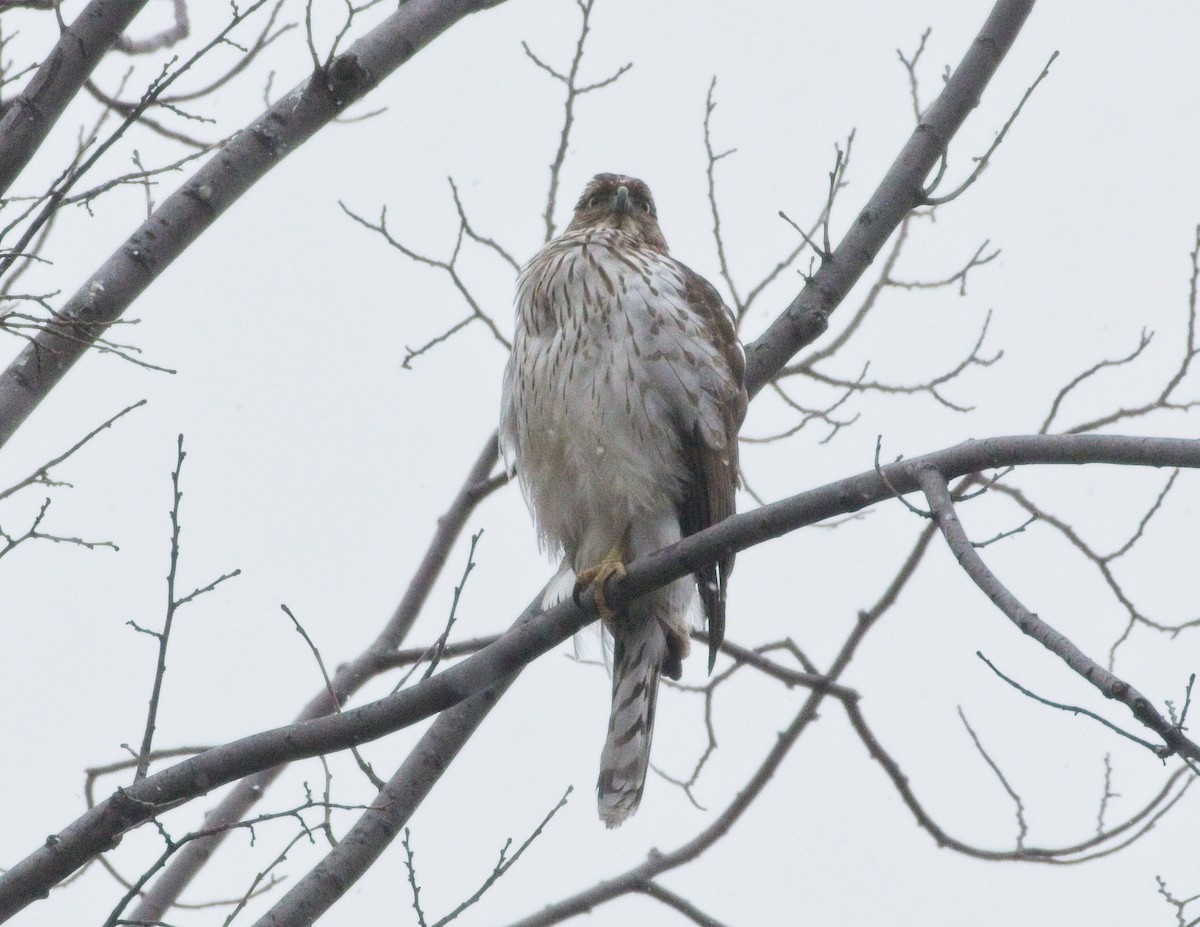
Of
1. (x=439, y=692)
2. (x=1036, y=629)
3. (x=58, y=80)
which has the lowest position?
(x=439, y=692)

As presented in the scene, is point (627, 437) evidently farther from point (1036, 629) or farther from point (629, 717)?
point (1036, 629)

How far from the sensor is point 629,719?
15.0 ft

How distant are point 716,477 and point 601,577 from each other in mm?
616

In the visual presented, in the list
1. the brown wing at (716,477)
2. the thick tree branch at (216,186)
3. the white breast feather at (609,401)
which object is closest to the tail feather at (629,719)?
the brown wing at (716,477)

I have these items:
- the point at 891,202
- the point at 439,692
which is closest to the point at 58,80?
the point at 439,692

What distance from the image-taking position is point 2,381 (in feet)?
10.9

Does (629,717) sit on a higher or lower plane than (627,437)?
lower

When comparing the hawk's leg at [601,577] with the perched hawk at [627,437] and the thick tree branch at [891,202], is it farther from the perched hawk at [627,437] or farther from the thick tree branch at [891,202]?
the thick tree branch at [891,202]

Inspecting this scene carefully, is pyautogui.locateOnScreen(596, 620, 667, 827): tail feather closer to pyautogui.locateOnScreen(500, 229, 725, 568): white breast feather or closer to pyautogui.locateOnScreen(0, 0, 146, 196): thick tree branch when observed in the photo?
pyautogui.locateOnScreen(500, 229, 725, 568): white breast feather

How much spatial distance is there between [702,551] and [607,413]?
1319 mm

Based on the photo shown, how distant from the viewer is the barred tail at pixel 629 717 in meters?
4.46

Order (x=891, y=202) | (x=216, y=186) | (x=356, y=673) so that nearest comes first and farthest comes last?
(x=216, y=186), (x=891, y=202), (x=356, y=673)

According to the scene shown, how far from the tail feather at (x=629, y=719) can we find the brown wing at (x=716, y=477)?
21 cm

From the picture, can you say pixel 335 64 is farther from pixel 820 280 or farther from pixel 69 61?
pixel 820 280
